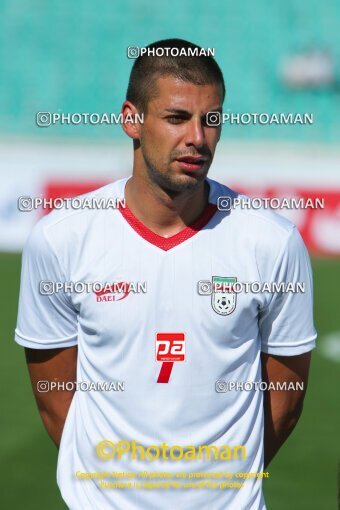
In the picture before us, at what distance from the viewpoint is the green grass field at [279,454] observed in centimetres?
480

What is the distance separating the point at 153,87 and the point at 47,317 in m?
0.77

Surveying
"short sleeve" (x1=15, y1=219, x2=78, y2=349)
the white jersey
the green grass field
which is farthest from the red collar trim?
the green grass field

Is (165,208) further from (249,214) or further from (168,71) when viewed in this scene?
(168,71)

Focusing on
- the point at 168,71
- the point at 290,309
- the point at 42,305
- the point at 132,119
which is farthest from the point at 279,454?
the point at 168,71

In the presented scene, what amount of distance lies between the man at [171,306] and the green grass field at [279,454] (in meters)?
2.14

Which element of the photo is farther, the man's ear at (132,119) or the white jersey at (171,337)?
the man's ear at (132,119)

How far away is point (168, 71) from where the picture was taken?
8.54ft

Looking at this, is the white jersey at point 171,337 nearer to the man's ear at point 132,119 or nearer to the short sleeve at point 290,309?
the short sleeve at point 290,309

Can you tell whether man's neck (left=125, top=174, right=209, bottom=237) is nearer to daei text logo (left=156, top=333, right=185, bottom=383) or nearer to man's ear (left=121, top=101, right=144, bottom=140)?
man's ear (left=121, top=101, right=144, bottom=140)

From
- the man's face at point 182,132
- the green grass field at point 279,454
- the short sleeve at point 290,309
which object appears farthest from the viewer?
the green grass field at point 279,454

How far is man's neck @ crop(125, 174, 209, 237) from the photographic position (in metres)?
2.69


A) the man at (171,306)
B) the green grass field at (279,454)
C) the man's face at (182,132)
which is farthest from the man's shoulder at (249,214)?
the green grass field at (279,454)

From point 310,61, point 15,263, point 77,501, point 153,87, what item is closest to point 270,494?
point 77,501

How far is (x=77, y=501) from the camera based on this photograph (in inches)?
107
